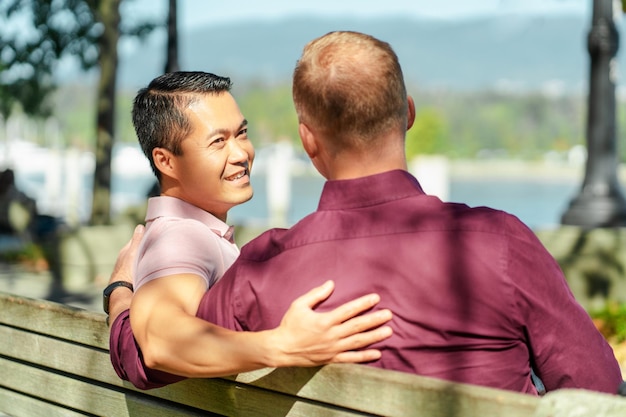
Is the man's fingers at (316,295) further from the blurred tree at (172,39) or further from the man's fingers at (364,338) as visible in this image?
the blurred tree at (172,39)

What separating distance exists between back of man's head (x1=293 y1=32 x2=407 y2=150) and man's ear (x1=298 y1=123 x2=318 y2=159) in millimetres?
28

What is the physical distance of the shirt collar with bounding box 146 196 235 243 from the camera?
9.61 ft

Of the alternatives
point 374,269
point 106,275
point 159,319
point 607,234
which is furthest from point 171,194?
point 106,275

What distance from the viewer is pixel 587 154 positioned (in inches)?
409

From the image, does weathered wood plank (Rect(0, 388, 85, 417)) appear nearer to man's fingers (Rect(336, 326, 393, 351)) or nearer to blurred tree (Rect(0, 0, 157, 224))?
man's fingers (Rect(336, 326, 393, 351))

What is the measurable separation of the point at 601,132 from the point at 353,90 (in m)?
8.37

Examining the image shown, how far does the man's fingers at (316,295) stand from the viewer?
226cm

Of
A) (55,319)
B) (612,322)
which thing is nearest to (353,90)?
(55,319)

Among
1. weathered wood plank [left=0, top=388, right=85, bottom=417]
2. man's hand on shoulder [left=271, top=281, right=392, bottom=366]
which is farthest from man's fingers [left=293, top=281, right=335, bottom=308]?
weathered wood plank [left=0, top=388, right=85, bottom=417]

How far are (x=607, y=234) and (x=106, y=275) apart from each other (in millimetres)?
5767

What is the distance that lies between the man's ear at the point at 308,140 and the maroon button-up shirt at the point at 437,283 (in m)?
0.09

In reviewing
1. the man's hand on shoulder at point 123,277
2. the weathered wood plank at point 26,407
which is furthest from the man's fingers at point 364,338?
the weathered wood plank at point 26,407

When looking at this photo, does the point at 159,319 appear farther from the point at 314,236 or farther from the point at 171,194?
the point at 171,194

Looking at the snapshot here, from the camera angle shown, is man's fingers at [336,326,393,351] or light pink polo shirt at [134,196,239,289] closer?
man's fingers at [336,326,393,351]
